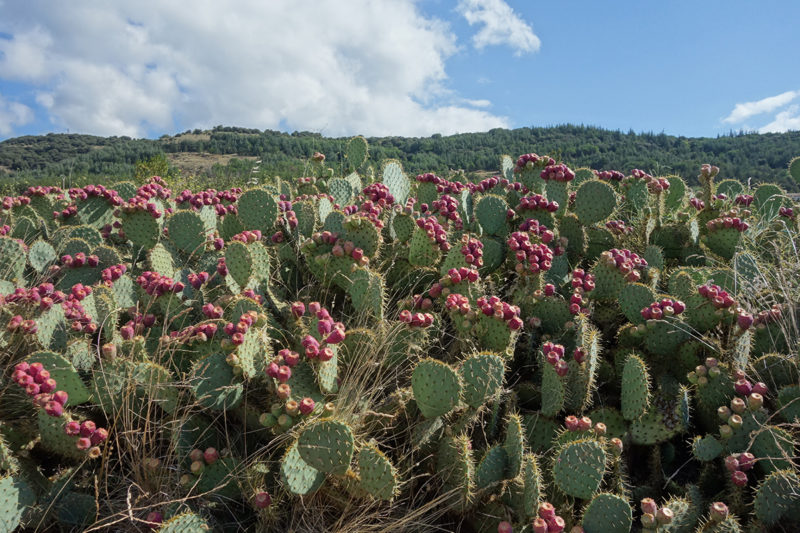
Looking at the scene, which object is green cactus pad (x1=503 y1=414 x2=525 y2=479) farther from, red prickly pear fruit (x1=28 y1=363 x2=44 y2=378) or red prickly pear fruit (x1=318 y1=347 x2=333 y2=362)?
red prickly pear fruit (x1=28 y1=363 x2=44 y2=378)

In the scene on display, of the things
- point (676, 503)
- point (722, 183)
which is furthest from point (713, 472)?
point (722, 183)

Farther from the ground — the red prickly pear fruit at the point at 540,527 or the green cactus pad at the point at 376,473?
the green cactus pad at the point at 376,473

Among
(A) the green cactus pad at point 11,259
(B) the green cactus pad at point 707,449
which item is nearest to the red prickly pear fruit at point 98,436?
(A) the green cactus pad at point 11,259

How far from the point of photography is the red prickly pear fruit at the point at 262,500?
→ 1793 millimetres

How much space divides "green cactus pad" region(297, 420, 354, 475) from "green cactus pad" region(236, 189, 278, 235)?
1842mm

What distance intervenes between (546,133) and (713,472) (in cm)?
8189

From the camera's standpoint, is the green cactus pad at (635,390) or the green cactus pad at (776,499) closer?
the green cactus pad at (776,499)

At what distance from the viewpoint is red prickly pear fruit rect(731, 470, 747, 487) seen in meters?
1.94

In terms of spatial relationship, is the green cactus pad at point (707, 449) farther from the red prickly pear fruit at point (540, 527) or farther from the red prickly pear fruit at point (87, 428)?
the red prickly pear fruit at point (87, 428)

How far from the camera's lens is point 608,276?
298 cm

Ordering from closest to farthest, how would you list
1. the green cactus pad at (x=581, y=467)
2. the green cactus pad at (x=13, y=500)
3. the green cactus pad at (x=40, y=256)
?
the green cactus pad at (x=13, y=500)
the green cactus pad at (x=581, y=467)
the green cactus pad at (x=40, y=256)

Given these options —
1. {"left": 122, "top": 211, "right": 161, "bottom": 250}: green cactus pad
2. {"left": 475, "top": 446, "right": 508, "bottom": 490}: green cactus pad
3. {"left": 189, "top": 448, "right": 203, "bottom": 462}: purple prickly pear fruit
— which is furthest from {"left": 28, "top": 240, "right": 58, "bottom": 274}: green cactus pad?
{"left": 475, "top": 446, "right": 508, "bottom": 490}: green cactus pad

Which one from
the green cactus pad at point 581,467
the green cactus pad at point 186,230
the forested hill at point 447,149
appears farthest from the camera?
the forested hill at point 447,149

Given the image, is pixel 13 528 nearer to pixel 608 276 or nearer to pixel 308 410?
pixel 308 410
